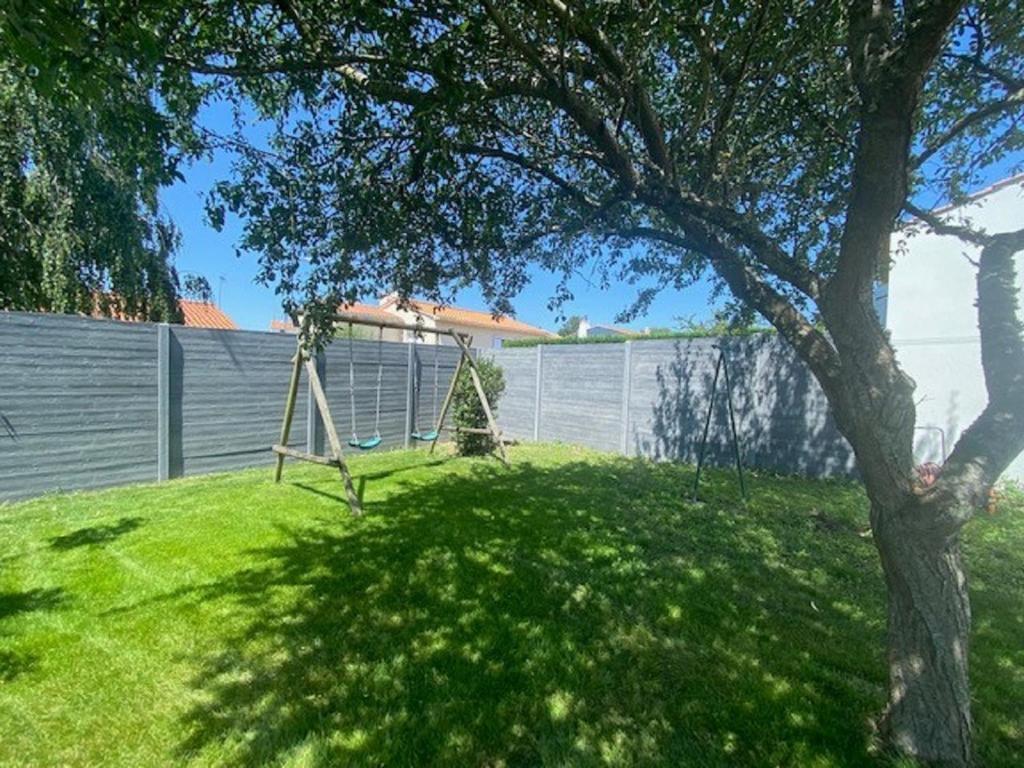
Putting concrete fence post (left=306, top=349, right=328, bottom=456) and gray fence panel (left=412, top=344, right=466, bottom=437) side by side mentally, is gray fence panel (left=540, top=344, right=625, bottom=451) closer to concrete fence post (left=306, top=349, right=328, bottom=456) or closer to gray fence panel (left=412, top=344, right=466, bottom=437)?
gray fence panel (left=412, top=344, right=466, bottom=437)

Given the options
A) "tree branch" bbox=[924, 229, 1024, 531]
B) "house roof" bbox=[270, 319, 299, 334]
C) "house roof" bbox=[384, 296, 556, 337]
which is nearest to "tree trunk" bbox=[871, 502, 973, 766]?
"tree branch" bbox=[924, 229, 1024, 531]

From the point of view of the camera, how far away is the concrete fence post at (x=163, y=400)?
5.91 metres

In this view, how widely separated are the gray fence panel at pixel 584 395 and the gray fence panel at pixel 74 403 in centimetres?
657

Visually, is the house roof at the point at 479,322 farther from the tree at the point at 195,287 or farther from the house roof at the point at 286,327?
the tree at the point at 195,287

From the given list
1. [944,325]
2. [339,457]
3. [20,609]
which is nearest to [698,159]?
[339,457]

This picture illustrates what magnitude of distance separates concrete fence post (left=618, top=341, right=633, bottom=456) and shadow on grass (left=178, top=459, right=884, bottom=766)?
169 inches

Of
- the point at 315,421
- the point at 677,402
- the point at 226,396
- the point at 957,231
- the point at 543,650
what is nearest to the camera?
the point at 957,231

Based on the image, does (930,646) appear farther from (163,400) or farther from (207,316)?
(207,316)

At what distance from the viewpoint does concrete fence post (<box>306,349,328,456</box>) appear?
755 cm

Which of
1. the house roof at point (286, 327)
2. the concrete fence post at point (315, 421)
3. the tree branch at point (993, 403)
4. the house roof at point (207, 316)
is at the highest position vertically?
the house roof at point (207, 316)

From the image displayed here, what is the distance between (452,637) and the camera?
2586 millimetres

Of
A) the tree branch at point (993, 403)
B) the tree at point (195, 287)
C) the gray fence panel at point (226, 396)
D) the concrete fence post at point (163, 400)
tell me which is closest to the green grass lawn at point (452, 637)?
the tree branch at point (993, 403)

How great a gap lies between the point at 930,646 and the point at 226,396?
7.26 metres

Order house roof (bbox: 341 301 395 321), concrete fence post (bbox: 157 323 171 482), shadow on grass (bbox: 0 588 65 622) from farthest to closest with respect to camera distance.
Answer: concrete fence post (bbox: 157 323 171 482) < house roof (bbox: 341 301 395 321) < shadow on grass (bbox: 0 588 65 622)
